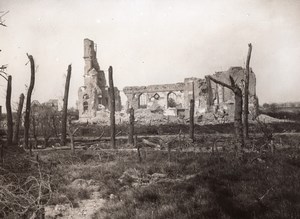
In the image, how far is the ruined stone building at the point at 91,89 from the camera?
5741 cm

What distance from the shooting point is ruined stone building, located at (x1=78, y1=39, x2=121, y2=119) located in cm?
5741

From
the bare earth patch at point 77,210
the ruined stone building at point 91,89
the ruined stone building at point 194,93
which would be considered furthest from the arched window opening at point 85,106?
the bare earth patch at point 77,210

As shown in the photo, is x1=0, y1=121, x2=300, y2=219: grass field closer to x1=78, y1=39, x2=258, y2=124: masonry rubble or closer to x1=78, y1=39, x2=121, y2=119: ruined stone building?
x1=78, y1=39, x2=258, y2=124: masonry rubble

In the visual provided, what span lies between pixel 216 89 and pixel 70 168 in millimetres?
47767

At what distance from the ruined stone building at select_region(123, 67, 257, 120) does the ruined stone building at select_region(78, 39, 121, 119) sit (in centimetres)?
568

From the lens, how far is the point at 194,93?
190ft

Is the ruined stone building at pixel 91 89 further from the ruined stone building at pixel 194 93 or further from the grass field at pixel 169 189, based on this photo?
the grass field at pixel 169 189

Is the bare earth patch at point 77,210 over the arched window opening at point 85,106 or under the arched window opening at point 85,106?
under

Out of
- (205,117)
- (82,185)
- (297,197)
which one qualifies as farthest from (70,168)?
(205,117)

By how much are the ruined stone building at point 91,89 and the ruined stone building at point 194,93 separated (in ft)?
18.6

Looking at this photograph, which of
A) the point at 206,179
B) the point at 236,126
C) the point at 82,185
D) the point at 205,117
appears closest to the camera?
the point at 206,179

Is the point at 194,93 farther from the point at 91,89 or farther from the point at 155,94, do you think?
the point at 91,89

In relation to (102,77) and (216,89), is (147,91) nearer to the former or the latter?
(102,77)

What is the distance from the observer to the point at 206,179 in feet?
32.7
